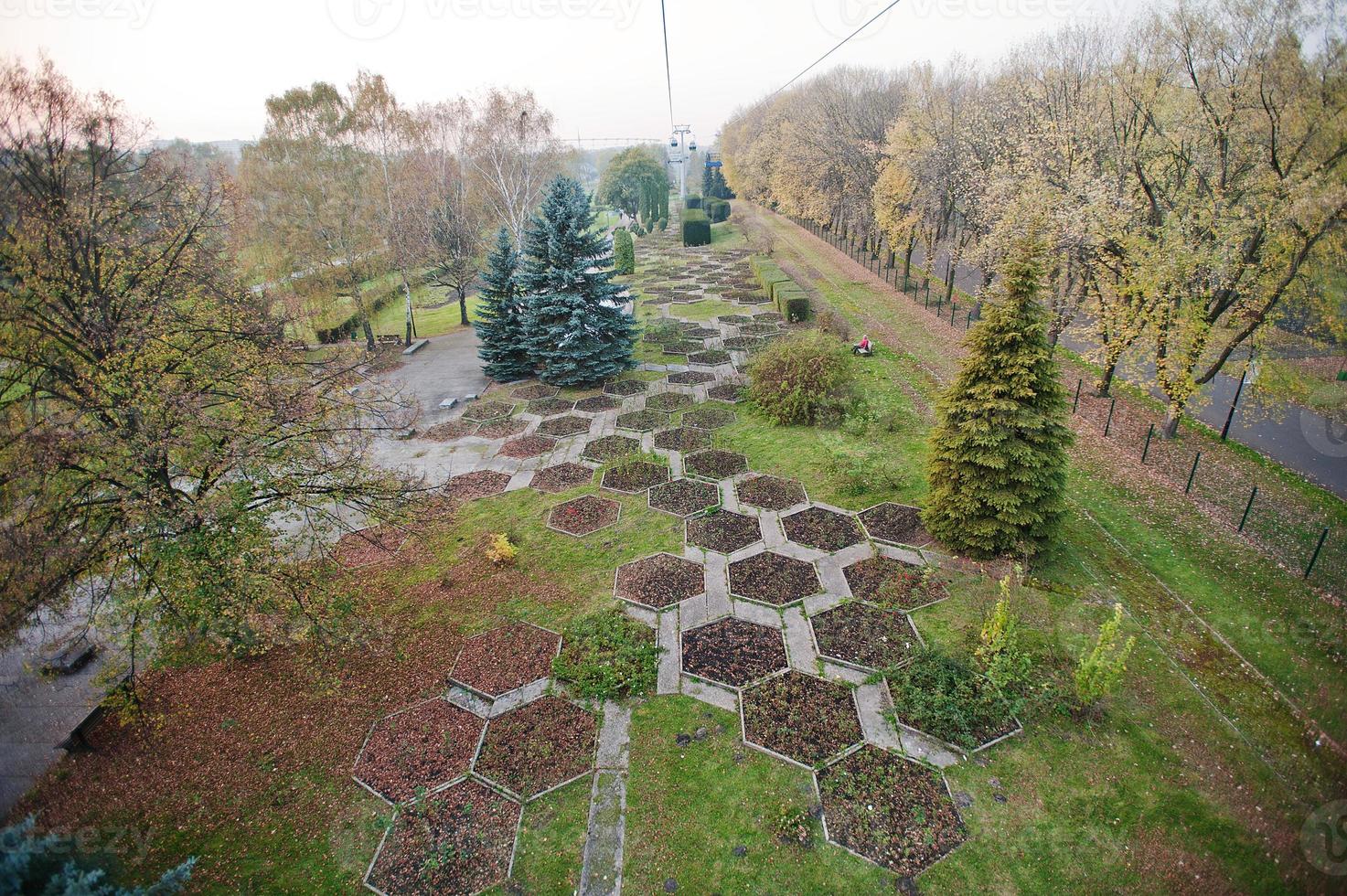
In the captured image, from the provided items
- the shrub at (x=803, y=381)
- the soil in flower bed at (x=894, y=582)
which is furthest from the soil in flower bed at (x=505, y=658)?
the shrub at (x=803, y=381)

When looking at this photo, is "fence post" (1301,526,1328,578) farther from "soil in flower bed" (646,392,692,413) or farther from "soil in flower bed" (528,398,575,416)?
"soil in flower bed" (528,398,575,416)

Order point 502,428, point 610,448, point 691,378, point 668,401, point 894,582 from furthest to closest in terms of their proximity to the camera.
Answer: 1. point 691,378
2. point 668,401
3. point 502,428
4. point 610,448
5. point 894,582

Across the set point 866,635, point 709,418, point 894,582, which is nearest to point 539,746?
point 866,635

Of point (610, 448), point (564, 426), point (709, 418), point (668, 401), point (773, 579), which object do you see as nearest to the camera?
point (773, 579)

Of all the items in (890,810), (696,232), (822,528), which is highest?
(696,232)

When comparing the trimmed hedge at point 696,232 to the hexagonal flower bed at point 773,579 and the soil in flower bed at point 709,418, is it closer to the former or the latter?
the soil in flower bed at point 709,418

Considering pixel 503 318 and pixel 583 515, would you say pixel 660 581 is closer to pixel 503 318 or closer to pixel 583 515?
pixel 583 515

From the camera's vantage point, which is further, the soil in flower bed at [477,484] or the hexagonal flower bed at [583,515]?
the soil in flower bed at [477,484]

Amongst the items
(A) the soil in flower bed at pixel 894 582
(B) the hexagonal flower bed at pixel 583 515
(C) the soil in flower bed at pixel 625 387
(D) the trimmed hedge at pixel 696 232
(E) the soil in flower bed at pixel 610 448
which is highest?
(D) the trimmed hedge at pixel 696 232
